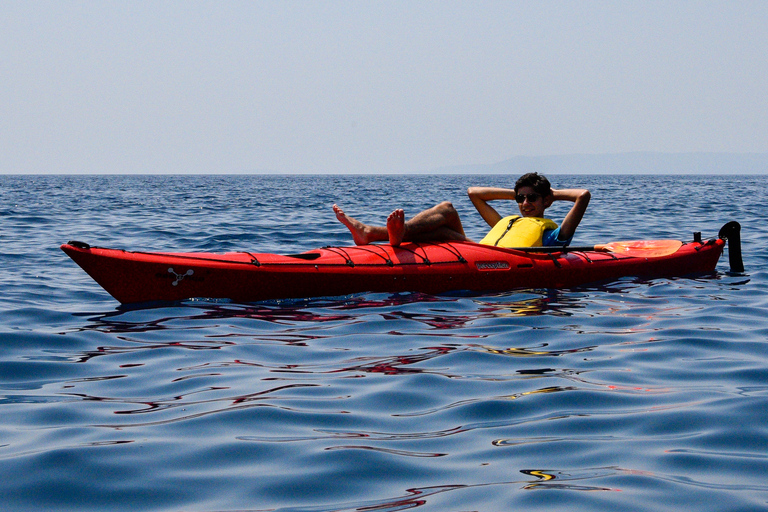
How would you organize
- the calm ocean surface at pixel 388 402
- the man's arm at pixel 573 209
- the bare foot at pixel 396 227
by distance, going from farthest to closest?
the man's arm at pixel 573 209 → the bare foot at pixel 396 227 → the calm ocean surface at pixel 388 402

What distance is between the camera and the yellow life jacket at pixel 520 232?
8.52 metres

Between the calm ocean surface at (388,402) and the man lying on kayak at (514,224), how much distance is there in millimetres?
821

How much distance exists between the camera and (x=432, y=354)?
524 cm

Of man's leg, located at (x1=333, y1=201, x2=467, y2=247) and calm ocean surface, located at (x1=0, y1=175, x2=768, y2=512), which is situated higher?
man's leg, located at (x1=333, y1=201, x2=467, y2=247)

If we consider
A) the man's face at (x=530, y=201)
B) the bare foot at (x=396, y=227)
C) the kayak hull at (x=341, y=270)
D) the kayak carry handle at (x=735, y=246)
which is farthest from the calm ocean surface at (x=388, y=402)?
the kayak carry handle at (x=735, y=246)

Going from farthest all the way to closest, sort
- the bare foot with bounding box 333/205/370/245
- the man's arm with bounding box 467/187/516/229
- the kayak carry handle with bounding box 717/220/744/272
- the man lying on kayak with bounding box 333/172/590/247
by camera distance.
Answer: the kayak carry handle with bounding box 717/220/744/272 < the man's arm with bounding box 467/187/516/229 < the man lying on kayak with bounding box 333/172/590/247 < the bare foot with bounding box 333/205/370/245

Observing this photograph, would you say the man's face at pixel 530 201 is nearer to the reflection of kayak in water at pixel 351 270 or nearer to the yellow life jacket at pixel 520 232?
the yellow life jacket at pixel 520 232

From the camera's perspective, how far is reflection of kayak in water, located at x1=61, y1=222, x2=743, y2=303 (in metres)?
7.01

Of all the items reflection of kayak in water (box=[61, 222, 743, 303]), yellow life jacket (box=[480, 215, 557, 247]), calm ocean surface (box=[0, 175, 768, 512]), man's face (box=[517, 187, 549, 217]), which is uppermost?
man's face (box=[517, 187, 549, 217])

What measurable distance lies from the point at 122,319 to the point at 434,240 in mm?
3289

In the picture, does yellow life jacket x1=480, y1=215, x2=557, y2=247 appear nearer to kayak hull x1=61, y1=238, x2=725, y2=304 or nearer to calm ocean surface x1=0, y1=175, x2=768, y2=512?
kayak hull x1=61, y1=238, x2=725, y2=304

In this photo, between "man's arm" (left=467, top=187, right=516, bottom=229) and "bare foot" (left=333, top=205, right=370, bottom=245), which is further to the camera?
"man's arm" (left=467, top=187, right=516, bottom=229)

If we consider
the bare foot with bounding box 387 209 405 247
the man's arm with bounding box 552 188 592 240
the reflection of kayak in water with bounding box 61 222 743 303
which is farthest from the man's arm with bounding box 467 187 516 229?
the bare foot with bounding box 387 209 405 247

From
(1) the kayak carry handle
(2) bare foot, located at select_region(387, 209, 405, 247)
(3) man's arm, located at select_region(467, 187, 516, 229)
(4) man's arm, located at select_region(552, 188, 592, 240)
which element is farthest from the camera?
(1) the kayak carry handle
